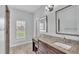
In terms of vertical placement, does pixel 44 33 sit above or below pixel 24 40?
above

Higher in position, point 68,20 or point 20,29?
point 68,20

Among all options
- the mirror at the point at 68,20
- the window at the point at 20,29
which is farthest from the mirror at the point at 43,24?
the window at the point at 20,29

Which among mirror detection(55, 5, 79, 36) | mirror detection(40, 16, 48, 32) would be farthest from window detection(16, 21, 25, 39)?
mirror detection(55, 5, 79, 36)

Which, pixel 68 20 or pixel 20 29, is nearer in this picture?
pixel 68 20

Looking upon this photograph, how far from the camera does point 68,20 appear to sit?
1440 millimetres

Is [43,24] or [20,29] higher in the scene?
[43,24]

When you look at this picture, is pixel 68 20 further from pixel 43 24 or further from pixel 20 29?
pixel 20 29

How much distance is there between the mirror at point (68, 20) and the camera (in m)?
1.29

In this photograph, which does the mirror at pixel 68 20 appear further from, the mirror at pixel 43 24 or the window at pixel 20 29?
the window at pixel 20 29

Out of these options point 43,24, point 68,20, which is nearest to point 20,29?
point 43,24

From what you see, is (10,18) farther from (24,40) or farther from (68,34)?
(68,34)

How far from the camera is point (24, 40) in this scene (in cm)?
185

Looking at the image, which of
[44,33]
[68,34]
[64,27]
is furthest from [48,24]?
[68,34]

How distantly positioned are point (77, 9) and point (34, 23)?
92 centimetres
